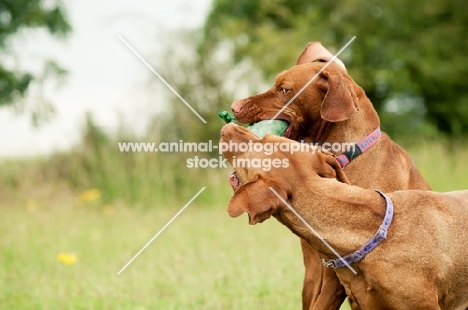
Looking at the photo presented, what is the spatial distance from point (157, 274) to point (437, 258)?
15.1 feet

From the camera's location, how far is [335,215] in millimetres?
5070

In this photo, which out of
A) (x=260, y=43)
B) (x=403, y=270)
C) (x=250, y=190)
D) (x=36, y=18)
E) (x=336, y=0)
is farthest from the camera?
(x=336, y=0)

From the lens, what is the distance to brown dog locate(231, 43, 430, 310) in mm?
5918

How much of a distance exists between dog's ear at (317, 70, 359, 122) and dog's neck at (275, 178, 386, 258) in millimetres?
832

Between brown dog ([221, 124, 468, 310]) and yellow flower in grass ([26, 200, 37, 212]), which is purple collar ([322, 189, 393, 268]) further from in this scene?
yellow flower in grass ([26, 200, 37, 212])

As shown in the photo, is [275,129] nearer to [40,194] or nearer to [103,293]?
[103,293]

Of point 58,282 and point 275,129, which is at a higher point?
point 275,129

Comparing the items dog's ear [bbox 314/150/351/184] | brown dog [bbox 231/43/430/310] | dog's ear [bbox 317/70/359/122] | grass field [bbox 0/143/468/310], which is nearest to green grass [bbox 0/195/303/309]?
grass field [bbox 0/143/468/310]

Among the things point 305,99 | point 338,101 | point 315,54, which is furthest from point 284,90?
point 315,54

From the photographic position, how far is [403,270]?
507 centimetres

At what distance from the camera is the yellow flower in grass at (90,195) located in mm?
15758

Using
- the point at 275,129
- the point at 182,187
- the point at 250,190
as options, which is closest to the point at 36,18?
the point at 182,187

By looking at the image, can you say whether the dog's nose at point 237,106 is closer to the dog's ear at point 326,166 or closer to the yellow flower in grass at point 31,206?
the dog's ear at point 326,166

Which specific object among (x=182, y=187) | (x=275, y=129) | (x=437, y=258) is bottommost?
(x=182, y=187)
